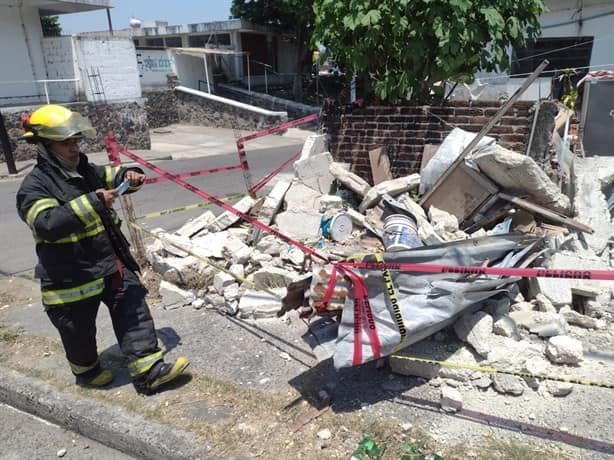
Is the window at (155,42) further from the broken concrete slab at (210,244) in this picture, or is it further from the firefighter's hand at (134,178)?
the firefighter's hand at (134,178)

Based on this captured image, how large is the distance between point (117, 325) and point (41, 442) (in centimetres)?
79

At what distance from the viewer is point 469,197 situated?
16.2 ft

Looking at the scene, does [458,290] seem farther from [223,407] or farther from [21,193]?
[21,193]

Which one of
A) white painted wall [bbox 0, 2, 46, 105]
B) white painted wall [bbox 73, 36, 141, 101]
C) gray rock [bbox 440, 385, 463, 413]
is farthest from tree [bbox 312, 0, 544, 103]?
white painted wall [bbox 0, 2, 46, 105]

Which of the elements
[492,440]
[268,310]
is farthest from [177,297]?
[492,440]

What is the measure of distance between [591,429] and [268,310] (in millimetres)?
2344

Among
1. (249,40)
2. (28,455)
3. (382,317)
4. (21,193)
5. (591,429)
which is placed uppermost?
(249,40)

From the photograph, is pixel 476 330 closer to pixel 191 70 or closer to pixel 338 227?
pixel 338 227

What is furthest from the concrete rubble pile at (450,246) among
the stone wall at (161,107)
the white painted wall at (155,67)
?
the white painted wall at (155,67)

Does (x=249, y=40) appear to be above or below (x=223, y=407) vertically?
above

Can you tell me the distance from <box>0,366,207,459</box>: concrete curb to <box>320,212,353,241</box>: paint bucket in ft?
9.09

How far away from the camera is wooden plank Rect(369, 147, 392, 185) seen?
20.0 feet

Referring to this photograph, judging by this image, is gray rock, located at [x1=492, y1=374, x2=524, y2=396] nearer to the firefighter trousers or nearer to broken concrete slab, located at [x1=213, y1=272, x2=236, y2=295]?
the firefighter trousers

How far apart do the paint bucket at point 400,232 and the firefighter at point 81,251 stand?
223 centimetres
